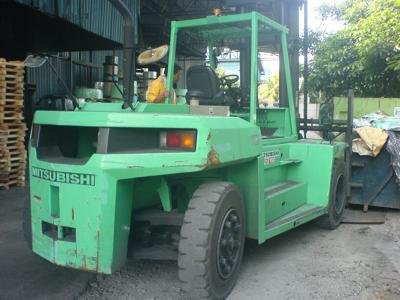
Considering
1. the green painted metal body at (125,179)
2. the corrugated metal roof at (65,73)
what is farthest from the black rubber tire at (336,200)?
the corrugated metal roof at (65,73)

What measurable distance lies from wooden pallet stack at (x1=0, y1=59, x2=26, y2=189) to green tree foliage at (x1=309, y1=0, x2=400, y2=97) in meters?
6.84

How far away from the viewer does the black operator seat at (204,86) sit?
203 inches

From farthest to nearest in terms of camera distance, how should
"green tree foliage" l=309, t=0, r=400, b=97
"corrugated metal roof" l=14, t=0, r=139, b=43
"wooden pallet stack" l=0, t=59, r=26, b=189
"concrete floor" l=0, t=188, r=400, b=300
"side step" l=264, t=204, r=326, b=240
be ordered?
"green tree foliage" l=309, t=0, r=400, b=97 < "corrugated metal roof" l=14, t=0, r=139, b=43 < "wooden pallet stack" l=0, t=59, r=26, b=189 < "side step" l=264, t=204, r=326, b=240 < "concrete floor" l=0, t=188, r=400, b=300

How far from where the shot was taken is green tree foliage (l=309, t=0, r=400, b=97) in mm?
12424

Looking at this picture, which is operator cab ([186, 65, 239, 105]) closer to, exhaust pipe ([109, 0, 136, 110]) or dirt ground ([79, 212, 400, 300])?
exhaust pipe ([109, 0, 136, 110])

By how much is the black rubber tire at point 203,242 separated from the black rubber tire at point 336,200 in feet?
8.80

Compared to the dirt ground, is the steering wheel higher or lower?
higher

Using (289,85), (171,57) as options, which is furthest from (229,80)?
(289,85)

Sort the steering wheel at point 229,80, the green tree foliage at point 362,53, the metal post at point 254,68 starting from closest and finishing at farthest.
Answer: the metal post at point 254,68 → the steering wheel at point 229,80 → the green tree foliage at point 362,53

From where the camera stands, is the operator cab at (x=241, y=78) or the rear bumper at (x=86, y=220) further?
the operator cab at (x=241, y=78)

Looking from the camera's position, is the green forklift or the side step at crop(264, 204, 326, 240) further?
A: the side step at crop(264, 204, 326, 240)

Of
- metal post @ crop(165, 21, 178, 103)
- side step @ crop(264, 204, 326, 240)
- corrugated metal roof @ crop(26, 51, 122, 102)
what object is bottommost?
side step @ crop(264, 204, 326, 240)

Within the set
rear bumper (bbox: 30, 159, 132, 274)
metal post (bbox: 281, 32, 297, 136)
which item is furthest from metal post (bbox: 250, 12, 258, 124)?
rear bumper (bbox: 30, 159, 132, 274)

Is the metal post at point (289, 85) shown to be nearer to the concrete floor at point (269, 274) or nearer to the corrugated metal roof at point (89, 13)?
the concrete floor at point (269, 274)
